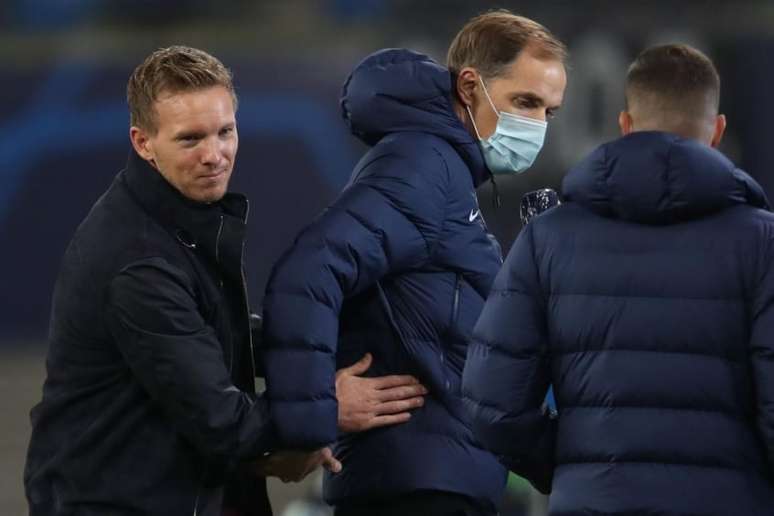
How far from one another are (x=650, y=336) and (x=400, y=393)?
0.62m

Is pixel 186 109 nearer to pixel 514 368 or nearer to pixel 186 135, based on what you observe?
pixel 186 135

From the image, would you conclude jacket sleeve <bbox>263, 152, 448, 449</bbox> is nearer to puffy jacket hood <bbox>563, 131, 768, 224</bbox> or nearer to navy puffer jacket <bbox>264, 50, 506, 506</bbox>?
navy puffer jacket <bbox>264, 50, 506, 506</bbox>

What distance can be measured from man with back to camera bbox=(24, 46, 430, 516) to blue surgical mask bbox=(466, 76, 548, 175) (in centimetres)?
62

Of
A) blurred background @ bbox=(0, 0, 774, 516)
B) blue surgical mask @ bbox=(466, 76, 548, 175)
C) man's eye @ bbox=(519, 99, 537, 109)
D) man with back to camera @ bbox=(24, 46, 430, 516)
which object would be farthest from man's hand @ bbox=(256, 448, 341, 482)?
blurred background @ bbox=(0, 0, 774, 516)

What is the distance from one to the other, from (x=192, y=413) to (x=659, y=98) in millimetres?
959

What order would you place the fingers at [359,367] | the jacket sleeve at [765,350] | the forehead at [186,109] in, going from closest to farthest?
1. the jacket sleeve at [765,350]
2. the forehead at [186,109]
3. the fingers at [359,367]

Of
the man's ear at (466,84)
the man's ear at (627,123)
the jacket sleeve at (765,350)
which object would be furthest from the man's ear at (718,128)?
the man's ear at (466,84)

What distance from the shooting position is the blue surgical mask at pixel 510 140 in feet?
11.1

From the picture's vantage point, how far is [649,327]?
2.73m

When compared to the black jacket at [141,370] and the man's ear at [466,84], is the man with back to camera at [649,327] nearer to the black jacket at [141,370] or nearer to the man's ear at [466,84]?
the black jacket at [141,370]

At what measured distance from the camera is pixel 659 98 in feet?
9.29

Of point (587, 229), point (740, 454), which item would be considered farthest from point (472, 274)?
point (740, 454)

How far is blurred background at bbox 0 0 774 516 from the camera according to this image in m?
8.49

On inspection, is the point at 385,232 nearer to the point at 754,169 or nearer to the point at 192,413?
the point at 192,413
